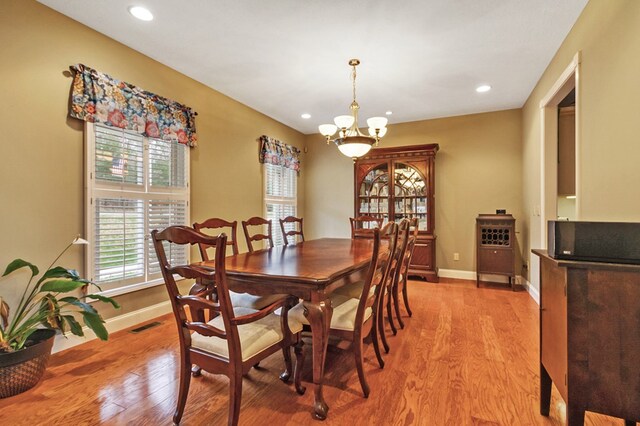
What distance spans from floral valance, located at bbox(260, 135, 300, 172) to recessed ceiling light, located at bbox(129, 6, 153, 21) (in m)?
2.33

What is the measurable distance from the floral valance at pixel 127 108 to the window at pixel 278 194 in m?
1.59

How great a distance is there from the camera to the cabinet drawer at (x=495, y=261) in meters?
4.29

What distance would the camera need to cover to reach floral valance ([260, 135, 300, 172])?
4730 millimetres

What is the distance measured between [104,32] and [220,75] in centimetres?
110

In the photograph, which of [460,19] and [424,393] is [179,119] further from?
[424,393]

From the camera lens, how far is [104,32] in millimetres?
2678

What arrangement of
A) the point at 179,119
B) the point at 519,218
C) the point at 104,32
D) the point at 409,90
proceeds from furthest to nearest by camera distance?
the point at 519,218
the point at 409,90
the point at 179,119
the point at 104,32

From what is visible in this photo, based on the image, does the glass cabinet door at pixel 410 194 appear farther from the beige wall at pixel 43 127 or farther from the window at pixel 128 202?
the beige wall at pixel 43 127

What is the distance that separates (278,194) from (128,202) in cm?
257

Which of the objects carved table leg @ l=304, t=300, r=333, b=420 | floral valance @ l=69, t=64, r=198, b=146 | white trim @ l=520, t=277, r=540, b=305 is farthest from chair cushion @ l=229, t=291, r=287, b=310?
white trim @ l=520, t=277, r=540, b=305

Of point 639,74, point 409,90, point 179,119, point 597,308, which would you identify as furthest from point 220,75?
point 597,308

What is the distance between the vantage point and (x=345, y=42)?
280 centimetres

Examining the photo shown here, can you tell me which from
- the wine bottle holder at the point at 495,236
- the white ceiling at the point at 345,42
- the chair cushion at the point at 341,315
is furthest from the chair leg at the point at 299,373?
the wine bottle holder at the point at 495,236

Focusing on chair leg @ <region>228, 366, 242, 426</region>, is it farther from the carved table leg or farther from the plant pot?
the plant pot
